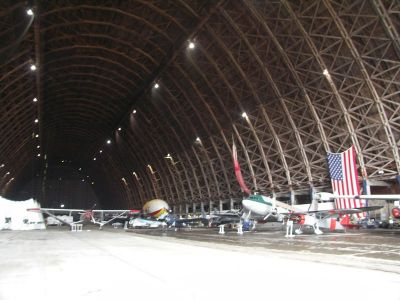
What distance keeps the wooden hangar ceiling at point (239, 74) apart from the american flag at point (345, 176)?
0.76 m

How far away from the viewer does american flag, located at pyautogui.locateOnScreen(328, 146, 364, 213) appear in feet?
91.2

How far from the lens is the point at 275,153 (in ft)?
114

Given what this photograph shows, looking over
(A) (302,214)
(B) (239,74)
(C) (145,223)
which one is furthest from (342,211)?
(C) (145,223)

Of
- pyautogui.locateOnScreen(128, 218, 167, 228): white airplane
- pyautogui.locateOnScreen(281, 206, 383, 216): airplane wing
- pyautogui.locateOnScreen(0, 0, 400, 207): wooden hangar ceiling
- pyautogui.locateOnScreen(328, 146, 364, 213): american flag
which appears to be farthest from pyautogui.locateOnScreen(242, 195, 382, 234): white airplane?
pyautogui.locateOnScreen(128, 218, 167, 228): white airplane

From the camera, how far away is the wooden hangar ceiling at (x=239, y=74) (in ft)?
81.3

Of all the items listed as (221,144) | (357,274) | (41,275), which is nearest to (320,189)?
(221,144)

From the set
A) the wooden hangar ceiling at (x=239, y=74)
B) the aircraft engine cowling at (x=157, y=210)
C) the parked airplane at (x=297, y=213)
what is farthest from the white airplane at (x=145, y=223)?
the parked airplane at (x=297, y=213)

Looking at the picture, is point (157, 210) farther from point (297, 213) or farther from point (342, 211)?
point (342, 211)

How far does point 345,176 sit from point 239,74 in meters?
12.0

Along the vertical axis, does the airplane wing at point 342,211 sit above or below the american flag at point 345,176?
below

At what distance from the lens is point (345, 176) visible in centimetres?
2825

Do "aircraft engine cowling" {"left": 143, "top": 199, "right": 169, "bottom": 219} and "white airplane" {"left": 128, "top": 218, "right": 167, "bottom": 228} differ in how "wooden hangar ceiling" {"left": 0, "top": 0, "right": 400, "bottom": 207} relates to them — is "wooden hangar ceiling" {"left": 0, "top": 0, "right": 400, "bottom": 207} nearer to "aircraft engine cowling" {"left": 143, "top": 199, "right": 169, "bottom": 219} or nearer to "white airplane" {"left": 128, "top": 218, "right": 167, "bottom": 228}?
"aircraft engine cowling" {"left": 143, "top": 199, "right": 169, "bottom": 219}

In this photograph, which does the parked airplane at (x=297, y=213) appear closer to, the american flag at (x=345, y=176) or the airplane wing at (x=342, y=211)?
the airplane wing at (x=342, y=211)

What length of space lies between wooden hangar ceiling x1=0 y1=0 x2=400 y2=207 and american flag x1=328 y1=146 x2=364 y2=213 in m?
0.76
